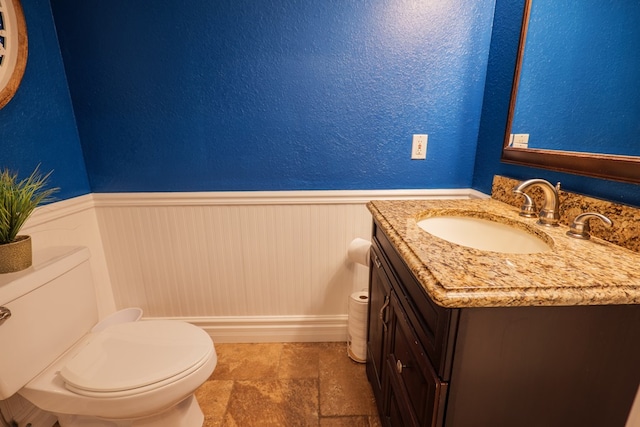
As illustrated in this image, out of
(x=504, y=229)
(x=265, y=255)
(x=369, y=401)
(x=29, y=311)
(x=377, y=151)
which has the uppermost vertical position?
(x=377, y=151)

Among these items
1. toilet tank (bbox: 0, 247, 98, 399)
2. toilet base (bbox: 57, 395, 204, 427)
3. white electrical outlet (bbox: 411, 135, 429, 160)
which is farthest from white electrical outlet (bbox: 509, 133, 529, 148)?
toilet tank (bbox: 0, 247, 98, 399)

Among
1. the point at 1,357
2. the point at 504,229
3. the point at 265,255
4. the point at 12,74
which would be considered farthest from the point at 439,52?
the point at 1,357

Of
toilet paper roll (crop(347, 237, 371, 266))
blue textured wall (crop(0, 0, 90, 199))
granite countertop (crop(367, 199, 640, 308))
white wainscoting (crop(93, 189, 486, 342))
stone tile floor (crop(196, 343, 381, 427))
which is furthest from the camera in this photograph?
white wainscoting (crop(93, 189, 486, 342))

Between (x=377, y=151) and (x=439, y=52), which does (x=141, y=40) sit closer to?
(x=377, y=151)

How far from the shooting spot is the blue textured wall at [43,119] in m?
1.17

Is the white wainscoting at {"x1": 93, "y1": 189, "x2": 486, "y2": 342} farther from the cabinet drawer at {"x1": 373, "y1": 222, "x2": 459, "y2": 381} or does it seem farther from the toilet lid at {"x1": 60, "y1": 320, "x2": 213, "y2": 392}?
the cabinet drawer at {"x1": 373, "y1": 222, "x2": 459, "y2": 381}

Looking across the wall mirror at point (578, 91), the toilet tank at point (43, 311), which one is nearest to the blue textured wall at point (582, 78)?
the wall mirror at point (578, 91)

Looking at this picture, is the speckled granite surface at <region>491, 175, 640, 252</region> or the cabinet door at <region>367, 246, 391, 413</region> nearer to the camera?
the speckled granite surface at <region>491, 175, 640, 252</region>

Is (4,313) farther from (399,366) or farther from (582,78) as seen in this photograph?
(582,78)

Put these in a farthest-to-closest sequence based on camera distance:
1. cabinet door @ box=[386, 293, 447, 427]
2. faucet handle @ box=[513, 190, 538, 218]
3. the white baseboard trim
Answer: the white baseboard trim < faucet handle @ box=[513, 190, 538, 218] < cabinet door @ box=[386, 293, 447, 427]

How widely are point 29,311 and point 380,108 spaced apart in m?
1.56

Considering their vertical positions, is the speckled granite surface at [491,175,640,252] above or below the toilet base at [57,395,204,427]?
above

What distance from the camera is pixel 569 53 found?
3.21ft

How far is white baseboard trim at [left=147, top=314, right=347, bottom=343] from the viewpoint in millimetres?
1742
